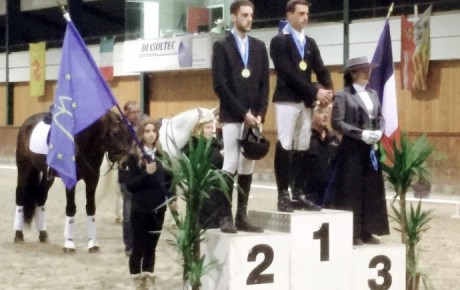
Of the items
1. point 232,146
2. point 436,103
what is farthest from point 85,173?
point 436,103

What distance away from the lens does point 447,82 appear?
66.3 ft

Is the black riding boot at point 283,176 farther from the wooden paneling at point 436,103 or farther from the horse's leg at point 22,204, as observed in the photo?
the wooden paneling at point 436,103

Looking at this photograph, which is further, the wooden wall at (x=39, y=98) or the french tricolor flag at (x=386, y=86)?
the wooden wall at (x=39, y=98)

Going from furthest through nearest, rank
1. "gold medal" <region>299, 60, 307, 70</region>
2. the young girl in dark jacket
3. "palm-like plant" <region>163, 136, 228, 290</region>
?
the young girl in dark jacket
"gold medal" <region>299, 60, 307, 70</region>
"palm-like plant" <region>163, 136, 228, 290</region>

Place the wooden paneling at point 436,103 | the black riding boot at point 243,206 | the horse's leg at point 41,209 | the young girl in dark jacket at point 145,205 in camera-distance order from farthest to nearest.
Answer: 1. the wooden paneling at point 436,103
2. the horse's leg at point 41,209
3. the young girl in dark jacket at point 145,205
4. the black riding boot at point 243,206

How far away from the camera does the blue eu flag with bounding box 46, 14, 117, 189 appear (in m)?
9.05

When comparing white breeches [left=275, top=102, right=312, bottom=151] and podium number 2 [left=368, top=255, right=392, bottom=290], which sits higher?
white breeches [left=275, top=102, right=312, bottom=151]

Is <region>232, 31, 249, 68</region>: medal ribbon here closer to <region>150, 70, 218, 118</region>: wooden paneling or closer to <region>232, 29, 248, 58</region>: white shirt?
<region>232, 29, 248, 58</region>: white shirt

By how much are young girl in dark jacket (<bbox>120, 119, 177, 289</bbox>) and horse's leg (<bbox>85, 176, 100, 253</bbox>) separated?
2827 mm

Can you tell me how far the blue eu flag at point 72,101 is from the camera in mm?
9055

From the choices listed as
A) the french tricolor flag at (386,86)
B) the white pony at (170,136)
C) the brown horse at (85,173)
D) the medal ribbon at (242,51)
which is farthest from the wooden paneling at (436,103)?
the medal ribbon at (242,51)

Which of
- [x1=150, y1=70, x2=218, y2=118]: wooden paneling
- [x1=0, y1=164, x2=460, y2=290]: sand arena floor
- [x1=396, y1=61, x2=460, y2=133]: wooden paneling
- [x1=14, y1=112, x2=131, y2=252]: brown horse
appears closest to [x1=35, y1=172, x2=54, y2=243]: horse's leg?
[x1=14, y1=112, x2=131, y2=252]: brown horse

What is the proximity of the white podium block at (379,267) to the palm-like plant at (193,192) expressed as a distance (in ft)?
4.07

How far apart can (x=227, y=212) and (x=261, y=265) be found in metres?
0.47
